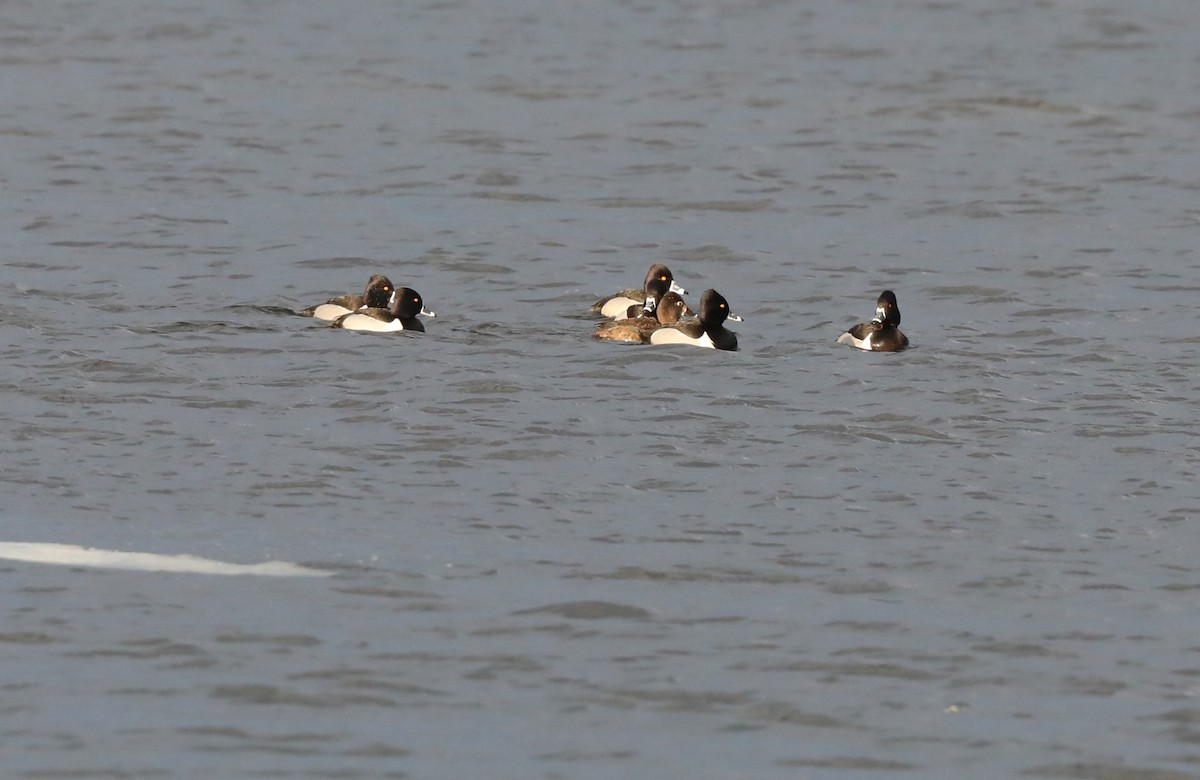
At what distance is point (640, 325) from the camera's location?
1705 centimetres

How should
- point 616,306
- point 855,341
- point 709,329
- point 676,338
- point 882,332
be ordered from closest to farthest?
point 882,332 → point 855,341 → point 676,338 → point 709,329 → point 616,306

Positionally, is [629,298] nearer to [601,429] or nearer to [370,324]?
[370,324]

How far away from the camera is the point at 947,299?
19000 millimetres

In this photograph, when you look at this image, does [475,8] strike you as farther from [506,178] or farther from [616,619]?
[616,619]

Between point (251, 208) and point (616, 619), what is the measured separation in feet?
44.3

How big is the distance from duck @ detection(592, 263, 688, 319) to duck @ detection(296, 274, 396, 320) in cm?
186

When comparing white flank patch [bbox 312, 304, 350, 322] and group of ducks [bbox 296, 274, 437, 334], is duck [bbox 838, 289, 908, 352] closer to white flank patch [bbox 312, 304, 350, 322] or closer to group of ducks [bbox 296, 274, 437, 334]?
group of ducks [bbox 296, 274, 437, 334]

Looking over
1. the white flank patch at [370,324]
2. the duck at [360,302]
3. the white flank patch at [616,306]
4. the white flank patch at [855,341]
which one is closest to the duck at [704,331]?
the white flank patch at [855,341]

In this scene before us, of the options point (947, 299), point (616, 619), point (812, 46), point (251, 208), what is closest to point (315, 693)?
point (616, 619)

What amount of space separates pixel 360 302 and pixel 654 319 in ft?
8.04

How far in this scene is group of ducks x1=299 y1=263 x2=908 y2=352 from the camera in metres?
16.8

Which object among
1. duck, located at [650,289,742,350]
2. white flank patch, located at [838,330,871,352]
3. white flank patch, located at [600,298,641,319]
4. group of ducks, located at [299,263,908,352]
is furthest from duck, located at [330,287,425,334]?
white flank patch, located at [838,330,871,352]

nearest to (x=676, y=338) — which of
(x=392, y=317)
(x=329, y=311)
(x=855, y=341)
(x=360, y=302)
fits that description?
(x=855, y=341)

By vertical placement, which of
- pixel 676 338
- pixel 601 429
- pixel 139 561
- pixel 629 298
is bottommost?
pixel 139 561
